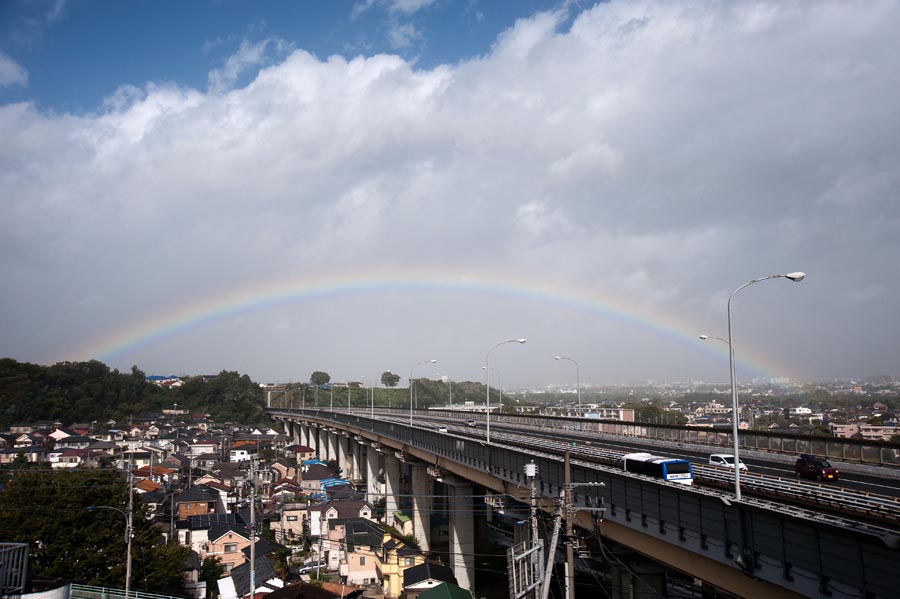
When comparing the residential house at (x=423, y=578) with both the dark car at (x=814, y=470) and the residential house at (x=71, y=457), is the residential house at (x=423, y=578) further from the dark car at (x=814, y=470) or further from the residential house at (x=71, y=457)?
the residential house at (x=71, y=457)

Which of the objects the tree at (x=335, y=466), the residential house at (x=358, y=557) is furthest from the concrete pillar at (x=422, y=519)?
the tree at (x=335, y=466)

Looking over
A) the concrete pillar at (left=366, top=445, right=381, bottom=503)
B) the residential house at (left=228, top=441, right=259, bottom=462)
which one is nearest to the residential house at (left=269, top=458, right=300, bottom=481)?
the residential house at (left=228, top=441, right=259, bottom=462)

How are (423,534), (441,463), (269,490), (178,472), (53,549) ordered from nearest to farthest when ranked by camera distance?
1. (53,549)
2. (441,463)
3. (423,534)
4. (269,490)
5. (178,472)

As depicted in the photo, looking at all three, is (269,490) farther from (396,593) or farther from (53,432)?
(53,432)

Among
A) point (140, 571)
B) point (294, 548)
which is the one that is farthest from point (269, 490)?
point (140, 571)

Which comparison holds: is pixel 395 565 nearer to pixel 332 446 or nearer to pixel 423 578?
pixel 423 578

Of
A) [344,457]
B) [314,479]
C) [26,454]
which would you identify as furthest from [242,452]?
[26,454]

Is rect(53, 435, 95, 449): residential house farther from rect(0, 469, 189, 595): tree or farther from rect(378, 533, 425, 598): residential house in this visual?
rect(378, 533, 425, 598): residential house
